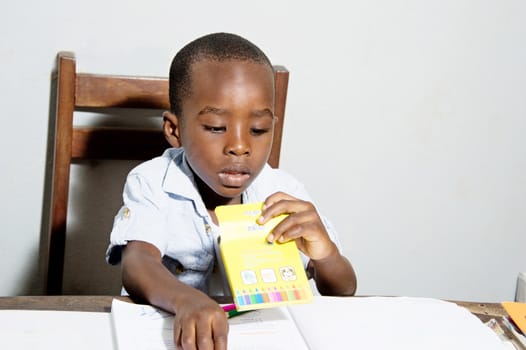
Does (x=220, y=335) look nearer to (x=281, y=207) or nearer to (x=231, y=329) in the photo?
(x=231, y=329)

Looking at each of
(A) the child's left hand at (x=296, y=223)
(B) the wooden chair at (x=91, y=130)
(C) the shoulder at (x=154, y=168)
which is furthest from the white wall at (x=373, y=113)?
(A) the child's left hand at (x=296, y=223)

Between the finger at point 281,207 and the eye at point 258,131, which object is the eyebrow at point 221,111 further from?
the finger at point 281,207

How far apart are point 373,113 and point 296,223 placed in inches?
27.2

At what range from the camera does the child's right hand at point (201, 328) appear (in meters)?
0.74

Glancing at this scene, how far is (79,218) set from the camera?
4.88ft

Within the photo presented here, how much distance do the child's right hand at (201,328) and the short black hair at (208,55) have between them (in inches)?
15.2

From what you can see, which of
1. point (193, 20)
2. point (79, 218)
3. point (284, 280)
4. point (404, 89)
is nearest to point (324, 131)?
point (404, 89)

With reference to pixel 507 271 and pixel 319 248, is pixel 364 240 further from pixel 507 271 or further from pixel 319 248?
pixel 319 248

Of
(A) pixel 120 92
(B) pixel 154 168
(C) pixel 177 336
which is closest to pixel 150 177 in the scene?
(B) pixel 154 168

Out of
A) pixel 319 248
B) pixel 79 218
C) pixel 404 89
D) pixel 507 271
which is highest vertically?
pixel 404 89

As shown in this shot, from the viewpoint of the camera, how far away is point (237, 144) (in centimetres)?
99

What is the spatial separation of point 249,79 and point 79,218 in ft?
2.04

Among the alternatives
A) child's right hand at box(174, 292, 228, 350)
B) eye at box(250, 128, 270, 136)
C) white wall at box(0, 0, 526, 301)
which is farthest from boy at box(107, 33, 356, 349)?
white wall at box(0, 0, 526, 301)

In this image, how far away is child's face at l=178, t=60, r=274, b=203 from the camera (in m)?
1.00
